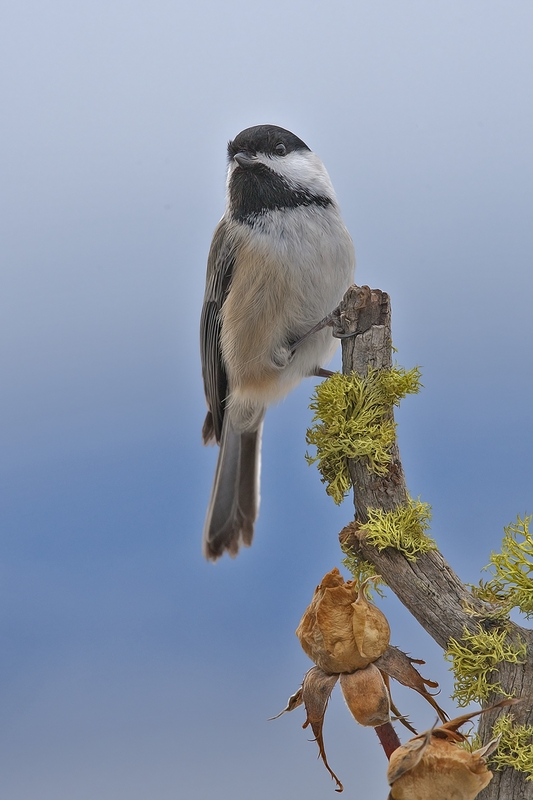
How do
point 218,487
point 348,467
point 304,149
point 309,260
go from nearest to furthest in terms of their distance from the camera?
point 348,467
point 309,260
point 304,149
point 218,487

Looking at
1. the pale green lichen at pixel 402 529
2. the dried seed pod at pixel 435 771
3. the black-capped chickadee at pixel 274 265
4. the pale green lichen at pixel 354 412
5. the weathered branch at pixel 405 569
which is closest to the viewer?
the dried seed pod at pixel 435 771

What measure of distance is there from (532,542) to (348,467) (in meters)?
0.41

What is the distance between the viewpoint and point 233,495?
2496mm

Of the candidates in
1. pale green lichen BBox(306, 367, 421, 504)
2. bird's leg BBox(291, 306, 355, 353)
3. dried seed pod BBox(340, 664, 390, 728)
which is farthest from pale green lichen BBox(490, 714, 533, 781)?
bird's leg BBox(291, 306, 355, 353)

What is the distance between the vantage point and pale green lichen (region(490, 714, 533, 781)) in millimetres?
1260

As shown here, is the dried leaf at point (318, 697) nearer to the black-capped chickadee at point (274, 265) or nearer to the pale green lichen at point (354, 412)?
the pale green lichen at point (354, 412)

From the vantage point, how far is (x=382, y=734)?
1188 millimetres

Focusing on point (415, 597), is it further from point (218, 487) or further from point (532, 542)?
point (218, 487)

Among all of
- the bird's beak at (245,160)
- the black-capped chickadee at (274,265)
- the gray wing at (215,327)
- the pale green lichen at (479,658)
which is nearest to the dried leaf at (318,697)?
the pale green lichen at (479,658)

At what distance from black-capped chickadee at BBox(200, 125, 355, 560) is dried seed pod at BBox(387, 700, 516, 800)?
129cm

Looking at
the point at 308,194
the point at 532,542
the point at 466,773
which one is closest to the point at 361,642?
the point at 466,773

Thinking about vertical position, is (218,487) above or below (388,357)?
above

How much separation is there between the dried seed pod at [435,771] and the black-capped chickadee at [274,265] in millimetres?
1287

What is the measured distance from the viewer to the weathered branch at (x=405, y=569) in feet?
4.29
